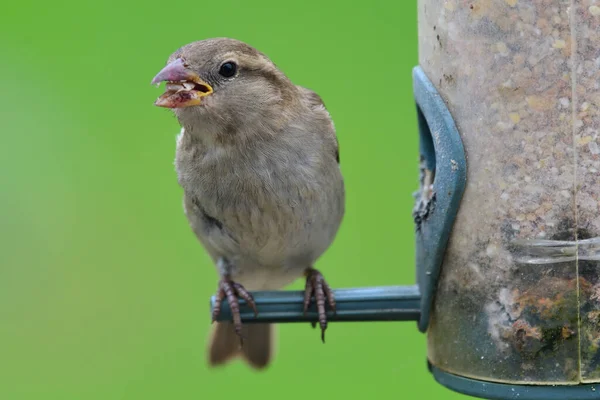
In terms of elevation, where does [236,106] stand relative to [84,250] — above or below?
above

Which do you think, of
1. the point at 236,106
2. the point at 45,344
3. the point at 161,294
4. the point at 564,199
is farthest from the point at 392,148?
the point at 564,199

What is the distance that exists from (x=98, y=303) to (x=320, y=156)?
2.27m

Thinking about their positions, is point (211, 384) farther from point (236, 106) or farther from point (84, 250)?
point (236, 106)

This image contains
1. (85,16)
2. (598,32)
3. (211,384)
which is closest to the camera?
(598,32)

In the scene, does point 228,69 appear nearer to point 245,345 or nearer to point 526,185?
point 526,185

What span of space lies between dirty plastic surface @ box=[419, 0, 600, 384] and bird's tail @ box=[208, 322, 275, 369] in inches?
47.8

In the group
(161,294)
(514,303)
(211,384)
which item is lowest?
(211,384)

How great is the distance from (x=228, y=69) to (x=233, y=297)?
76 cm

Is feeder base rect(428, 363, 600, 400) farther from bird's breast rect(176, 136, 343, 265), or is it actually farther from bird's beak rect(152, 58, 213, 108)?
bird's beak rect(152, 58, 213, 108)

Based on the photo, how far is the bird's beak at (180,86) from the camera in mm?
3852

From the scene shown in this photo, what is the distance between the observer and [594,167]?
3.57 m

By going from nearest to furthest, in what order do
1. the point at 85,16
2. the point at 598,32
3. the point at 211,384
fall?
the point at 598,32
the point at 211,384
the point at 85,16

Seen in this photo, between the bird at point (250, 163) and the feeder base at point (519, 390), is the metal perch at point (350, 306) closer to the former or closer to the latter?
the bird at point (250, 163)

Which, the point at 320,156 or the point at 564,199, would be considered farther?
the point at 320,156
